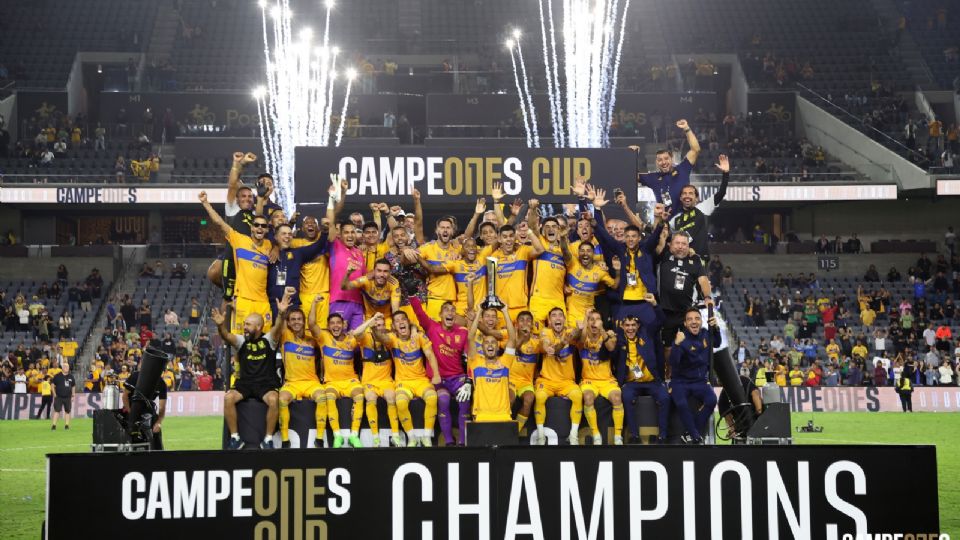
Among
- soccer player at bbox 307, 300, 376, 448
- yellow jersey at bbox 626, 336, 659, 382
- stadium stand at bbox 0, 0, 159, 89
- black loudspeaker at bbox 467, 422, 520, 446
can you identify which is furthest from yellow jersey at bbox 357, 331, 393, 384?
stadium stand at bbox 0, 0, 159, 89

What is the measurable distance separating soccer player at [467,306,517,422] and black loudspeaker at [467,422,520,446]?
2243mm

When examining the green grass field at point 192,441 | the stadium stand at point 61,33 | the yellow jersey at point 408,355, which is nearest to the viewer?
the yellow jersey at point 408,355

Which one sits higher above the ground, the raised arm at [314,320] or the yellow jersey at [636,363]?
the raised arm at [314,320]

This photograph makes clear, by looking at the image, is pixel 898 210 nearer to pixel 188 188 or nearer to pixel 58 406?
pixel 188 188

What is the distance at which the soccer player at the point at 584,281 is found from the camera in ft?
47.4

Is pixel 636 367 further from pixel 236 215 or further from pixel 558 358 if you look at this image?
pixel 236 215

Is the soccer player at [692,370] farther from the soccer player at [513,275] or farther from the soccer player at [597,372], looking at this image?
the soccer player at [513,275]

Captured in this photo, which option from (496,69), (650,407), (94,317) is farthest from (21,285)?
(650,407)

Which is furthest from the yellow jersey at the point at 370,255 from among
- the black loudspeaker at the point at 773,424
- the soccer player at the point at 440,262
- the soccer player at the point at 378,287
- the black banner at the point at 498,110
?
the black banner at the point at 498,110

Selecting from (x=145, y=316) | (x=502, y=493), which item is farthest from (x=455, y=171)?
(x=145, y=316)

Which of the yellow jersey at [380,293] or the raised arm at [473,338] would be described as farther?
the yellow jersey at [380,293]

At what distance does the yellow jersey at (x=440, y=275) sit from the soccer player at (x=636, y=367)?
7.42 ft

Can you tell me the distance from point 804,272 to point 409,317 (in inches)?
1391

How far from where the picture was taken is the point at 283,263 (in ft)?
46.6
